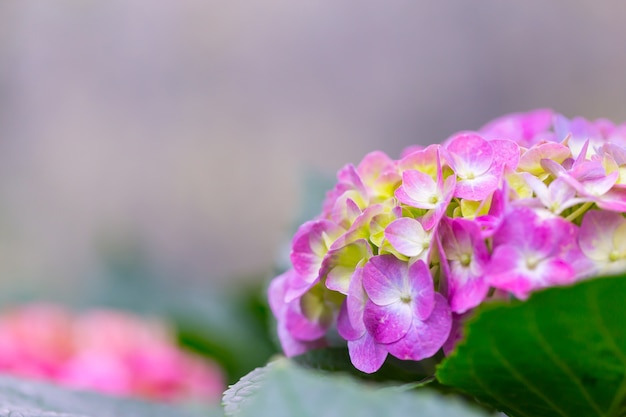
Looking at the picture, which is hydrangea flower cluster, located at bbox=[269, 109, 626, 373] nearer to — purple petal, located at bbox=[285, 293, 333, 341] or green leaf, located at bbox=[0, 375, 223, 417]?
purple petal, located at bbox=[285, 293, 333, 341]

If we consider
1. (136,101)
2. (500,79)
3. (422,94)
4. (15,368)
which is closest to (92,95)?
(136,101)

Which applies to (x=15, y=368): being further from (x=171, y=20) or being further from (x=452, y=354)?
(x=171, y=20)

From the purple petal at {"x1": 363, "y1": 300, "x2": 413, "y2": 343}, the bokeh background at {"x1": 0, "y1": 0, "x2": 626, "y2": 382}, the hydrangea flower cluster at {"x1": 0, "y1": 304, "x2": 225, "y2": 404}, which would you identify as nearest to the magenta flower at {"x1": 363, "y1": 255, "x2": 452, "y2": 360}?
the purple petal at {"x1": 363, "y1": 300, "x2": 413, "y2": 343}

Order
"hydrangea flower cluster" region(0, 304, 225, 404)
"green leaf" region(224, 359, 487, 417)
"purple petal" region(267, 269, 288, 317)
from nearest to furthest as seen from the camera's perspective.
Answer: "green leaf" region(224, 359, 487, 417), "purple petal" region(267, 269, 288, 317), "hydrangea flower cluster" region(0, 304, 225, 404)

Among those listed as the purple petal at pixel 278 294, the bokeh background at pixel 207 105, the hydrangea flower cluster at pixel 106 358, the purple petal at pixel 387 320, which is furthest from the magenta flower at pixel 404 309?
the bokeh background at pixel 207 105

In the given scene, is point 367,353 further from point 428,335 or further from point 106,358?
point 106,358

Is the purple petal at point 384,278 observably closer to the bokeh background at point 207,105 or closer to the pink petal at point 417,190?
the pink petal at point 417,190
